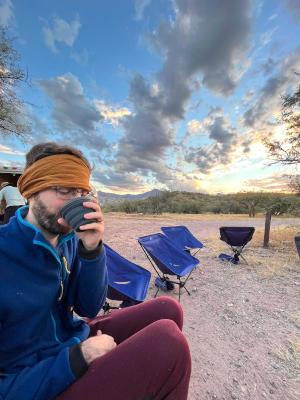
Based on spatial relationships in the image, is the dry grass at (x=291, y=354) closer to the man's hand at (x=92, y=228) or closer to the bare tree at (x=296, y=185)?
the man's hand at (x=92, y=228)

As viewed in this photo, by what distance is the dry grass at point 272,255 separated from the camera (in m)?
4.49

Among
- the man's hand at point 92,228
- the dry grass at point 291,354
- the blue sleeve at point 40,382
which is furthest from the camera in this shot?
the dry grass at point 291,354

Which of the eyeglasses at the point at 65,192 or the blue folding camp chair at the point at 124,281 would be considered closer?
the eyeglasses at the point at 65,192

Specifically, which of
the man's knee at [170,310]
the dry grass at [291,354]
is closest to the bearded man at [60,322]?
the man's knee at [170,310]

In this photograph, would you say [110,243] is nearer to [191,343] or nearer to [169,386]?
[191,343]

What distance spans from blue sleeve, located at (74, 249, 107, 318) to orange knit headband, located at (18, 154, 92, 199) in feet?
1.45

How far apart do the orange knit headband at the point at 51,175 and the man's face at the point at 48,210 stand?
0.13 feet

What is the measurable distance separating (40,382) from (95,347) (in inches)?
9.0

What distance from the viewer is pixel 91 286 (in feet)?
3.76

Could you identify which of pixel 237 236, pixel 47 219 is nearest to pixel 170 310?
pixel 47 219

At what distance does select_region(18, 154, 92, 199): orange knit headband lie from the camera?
1.03 meters

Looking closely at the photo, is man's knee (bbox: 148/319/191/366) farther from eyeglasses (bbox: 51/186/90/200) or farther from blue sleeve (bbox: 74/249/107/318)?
eyeglasses (bbox: 51/186/90/200)

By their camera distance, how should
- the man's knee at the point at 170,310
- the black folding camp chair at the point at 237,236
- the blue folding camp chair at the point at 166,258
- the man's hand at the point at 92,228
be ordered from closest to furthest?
the man's hand at the point at 92,228 → the man's knee at the point at 170,310 → the blue folding camp chair at the point at 166,258 → the black folding camp chair at the point at 237,236

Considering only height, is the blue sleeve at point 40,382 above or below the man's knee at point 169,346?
below
